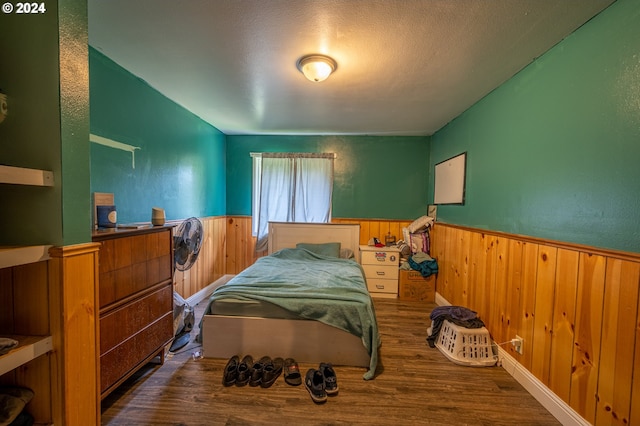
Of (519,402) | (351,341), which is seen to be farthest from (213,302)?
(519,402)

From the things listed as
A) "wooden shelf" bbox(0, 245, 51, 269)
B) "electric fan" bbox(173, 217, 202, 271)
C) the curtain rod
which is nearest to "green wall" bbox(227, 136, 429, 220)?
the curtain rod

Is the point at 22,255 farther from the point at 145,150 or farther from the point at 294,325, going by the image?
the point at 145,150

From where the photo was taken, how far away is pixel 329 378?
175cm

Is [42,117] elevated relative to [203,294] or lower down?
elevated

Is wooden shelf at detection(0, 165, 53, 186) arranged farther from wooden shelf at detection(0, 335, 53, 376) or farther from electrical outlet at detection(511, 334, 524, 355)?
electrical outlet at detection(511, 334, 524, 355)

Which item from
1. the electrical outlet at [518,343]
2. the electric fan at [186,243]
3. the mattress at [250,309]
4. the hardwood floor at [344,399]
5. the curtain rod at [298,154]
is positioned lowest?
the hardwood floor at [344,399]

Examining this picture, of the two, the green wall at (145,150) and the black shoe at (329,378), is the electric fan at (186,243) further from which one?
the black shoe at (329,378)

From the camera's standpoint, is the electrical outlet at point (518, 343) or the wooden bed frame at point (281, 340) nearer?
the electrical outlet at point (518, 343)

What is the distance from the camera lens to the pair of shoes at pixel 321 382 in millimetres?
1630

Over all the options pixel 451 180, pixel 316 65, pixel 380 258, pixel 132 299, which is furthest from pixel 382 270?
pixel 132 299

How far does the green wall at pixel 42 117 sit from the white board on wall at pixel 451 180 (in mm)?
3190

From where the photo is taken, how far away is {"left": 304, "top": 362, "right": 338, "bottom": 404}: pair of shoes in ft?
5.35

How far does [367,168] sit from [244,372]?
10.6 feet

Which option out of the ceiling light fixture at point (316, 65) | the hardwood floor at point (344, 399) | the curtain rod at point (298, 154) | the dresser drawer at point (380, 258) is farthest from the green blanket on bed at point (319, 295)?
the curtain rod at point (298, 154)
